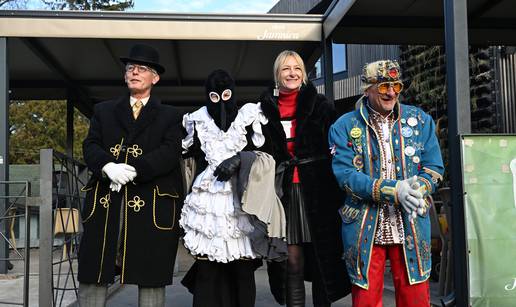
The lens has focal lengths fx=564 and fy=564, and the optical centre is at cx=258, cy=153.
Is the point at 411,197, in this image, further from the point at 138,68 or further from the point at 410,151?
the point at 138,68

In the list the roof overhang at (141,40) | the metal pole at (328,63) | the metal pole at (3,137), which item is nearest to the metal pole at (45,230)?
the metal pole at (3,137)

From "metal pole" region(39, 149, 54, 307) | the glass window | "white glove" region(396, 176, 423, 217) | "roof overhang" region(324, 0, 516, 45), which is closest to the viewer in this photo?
"white glove" region(396, 176, 423, 217)

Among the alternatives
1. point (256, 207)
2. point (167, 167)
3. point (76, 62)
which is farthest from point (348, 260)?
point (76, 62)

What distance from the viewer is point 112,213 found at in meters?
3.35

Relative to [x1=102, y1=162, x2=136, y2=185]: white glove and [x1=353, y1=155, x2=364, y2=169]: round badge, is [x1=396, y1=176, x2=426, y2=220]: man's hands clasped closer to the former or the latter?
[x1=353, y1=155, x2=364, y2=169]: round badge

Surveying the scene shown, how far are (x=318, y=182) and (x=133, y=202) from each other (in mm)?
1162

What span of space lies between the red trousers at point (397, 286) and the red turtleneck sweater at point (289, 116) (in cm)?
74

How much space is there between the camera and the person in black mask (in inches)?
129

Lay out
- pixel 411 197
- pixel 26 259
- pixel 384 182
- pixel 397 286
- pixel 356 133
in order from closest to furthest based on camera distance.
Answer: pixel 411 197 < pixel 384 182 < pixel 397 286 < pixel 356 133 < pixel 26 259

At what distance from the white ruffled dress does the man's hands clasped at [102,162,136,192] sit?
0.39 meters

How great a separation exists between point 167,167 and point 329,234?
110 cm

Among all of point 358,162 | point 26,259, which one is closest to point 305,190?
point 358,162

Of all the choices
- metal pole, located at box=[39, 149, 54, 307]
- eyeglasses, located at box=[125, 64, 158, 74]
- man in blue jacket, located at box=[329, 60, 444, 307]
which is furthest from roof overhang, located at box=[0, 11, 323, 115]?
man in blue jacket, located at box=[329, 60, 444, 307]

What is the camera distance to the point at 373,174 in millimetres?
3238
